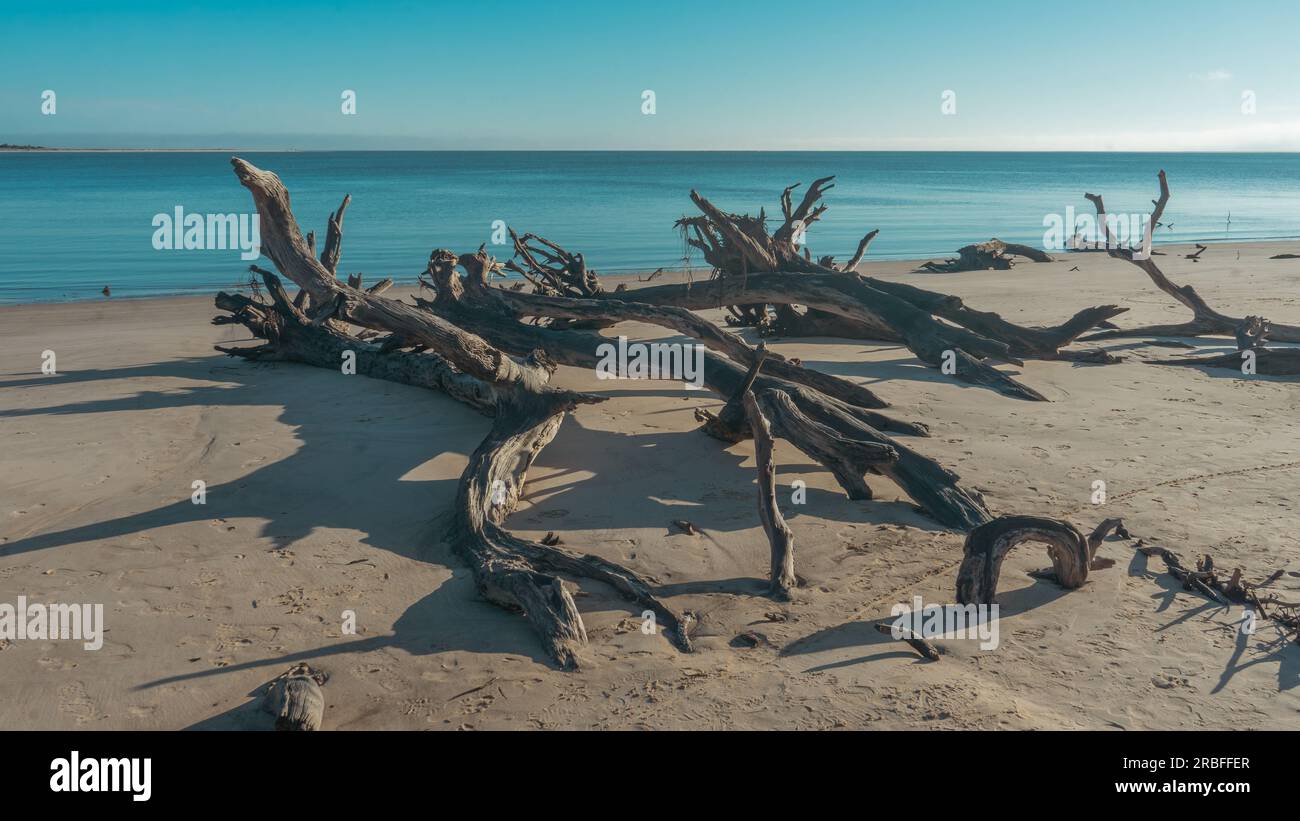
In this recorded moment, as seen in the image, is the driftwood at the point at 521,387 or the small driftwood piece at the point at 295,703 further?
the driftwood at the point at 521,387

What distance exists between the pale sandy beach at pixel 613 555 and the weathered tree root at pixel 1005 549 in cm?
19

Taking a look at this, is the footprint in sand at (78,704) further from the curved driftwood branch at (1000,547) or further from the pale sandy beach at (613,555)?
the curved driftwood branch at (1000,547)

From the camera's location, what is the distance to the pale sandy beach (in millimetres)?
4102

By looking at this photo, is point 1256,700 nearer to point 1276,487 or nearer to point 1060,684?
point 1060,684

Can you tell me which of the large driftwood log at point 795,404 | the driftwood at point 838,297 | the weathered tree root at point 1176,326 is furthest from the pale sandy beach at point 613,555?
the weathered tree root at point 1176,326

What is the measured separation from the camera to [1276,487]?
676 centimetres

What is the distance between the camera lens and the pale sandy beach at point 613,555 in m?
4.10

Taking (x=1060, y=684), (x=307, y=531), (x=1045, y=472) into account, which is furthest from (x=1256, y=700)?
(x=307, y=531)

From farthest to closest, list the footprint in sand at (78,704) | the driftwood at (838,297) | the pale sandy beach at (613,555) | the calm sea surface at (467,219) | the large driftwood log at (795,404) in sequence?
1. the calm sea surface at (467,219)
2. the driftwood at (838,297)
3. the large driftwood log at (795,404)
4. the pale sandy beach at (613,555)
5. the footprint in sand at (78,704)

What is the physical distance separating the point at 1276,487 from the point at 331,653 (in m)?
6.64

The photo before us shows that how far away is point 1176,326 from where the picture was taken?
12.4 meters

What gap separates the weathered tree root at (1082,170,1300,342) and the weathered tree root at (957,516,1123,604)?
738 centimetres

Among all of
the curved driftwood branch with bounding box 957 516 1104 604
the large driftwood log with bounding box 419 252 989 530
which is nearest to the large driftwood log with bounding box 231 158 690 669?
the large driftwood log with bounding box 419 252 989 530

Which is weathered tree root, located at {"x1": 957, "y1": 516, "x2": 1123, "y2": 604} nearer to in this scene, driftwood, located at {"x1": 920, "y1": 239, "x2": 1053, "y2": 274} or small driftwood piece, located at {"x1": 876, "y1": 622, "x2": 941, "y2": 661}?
small driftwood piece, located at {"x1": 876, "y1": 622, "x2": 941, "y2": 661}
